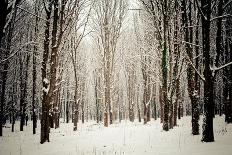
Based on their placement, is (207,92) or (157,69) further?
(157,69)

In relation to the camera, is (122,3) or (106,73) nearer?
(106,73)

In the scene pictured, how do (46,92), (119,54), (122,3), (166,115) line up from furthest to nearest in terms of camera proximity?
(119,54) → (122,3) → (166,115) → (46,92)

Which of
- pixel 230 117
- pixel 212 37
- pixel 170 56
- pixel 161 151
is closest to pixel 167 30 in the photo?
pixel 170 56

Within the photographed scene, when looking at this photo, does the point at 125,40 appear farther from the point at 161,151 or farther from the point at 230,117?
the point at 161,151

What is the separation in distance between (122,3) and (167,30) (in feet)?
32.5

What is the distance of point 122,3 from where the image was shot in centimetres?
2211

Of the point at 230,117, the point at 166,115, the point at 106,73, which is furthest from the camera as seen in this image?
the point at 106,73

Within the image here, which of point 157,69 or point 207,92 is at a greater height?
point 157,69

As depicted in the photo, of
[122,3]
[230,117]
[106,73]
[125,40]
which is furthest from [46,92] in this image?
[125,40]

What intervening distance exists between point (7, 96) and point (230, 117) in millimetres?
26173

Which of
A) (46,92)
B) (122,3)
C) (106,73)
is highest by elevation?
(122,3)

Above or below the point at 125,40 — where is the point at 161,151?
below

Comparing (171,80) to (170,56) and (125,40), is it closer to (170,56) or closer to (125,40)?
(170,56)

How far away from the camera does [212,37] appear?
68.3 feet
